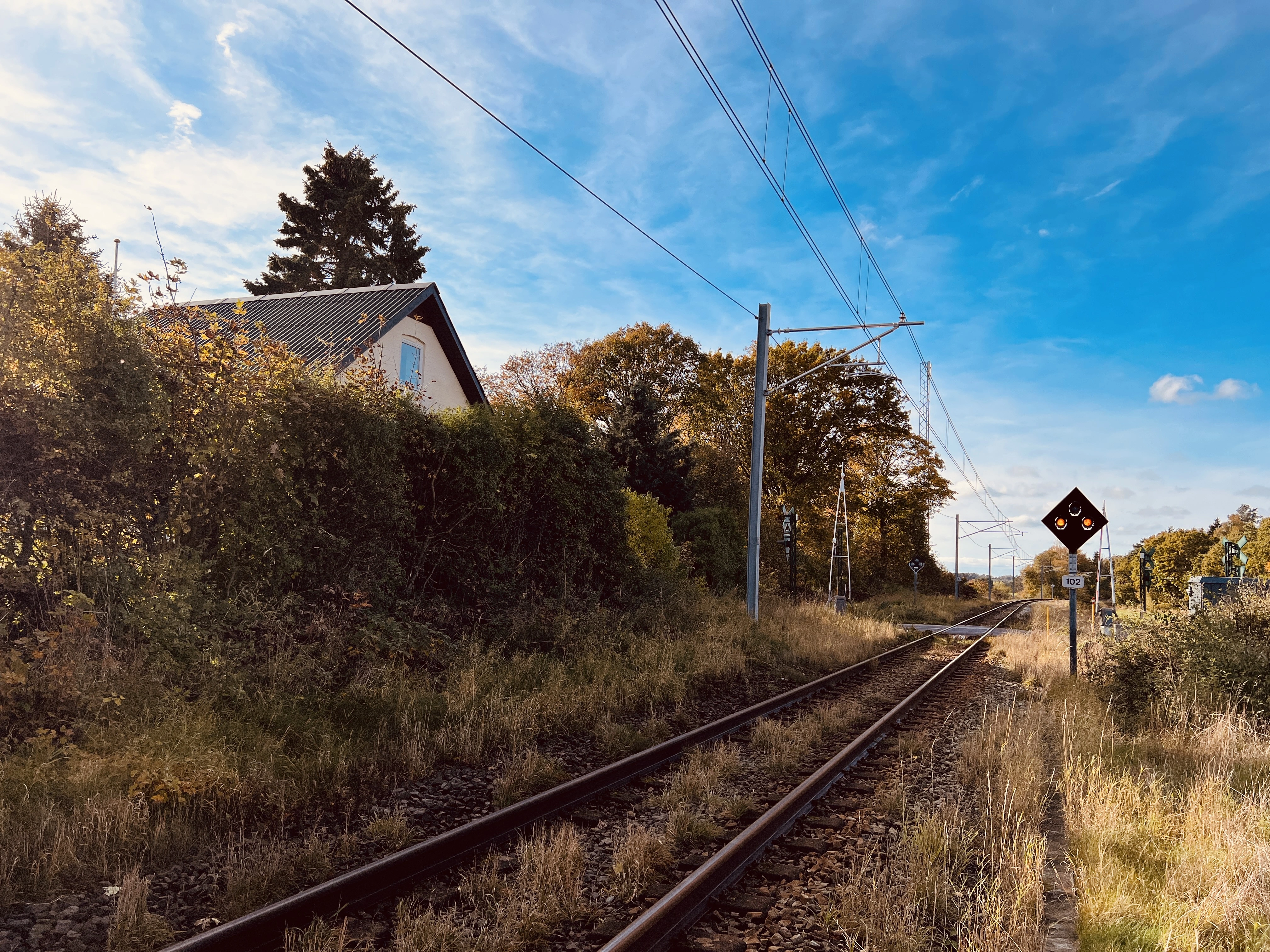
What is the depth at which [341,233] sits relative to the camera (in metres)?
40.3

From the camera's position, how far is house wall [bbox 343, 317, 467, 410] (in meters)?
21.9

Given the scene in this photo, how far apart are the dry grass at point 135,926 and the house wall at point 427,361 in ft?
58.3

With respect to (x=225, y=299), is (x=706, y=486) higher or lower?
lower

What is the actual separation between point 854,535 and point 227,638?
142 feet

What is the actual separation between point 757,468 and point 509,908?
A: 13.8 meters

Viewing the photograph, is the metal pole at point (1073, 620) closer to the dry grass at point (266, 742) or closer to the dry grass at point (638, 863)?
the dry grass at point (266, 742)

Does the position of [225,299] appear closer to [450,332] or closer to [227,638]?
[450,332]

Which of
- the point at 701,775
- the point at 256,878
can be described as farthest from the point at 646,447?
the point at 256,878

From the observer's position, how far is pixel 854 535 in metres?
46.7

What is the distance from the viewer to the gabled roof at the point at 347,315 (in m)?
20.8

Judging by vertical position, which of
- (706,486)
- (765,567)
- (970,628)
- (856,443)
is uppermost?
(856,443)

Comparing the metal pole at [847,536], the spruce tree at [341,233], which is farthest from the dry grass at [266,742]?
the spruce tree at [341,233]

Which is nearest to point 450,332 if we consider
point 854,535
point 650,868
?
point 650,868

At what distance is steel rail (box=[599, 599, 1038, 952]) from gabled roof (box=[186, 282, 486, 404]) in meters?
16.3
